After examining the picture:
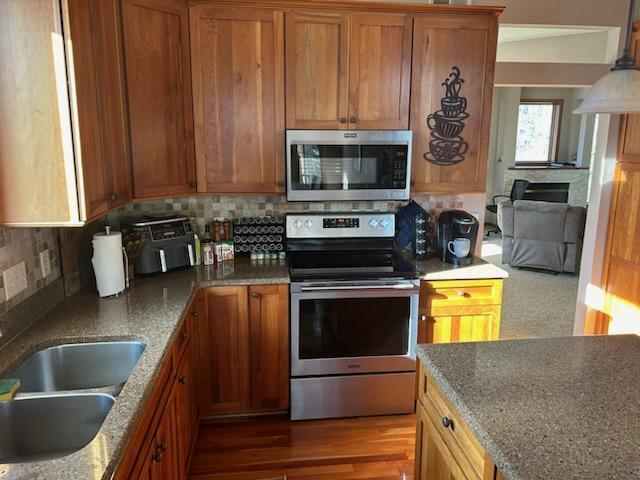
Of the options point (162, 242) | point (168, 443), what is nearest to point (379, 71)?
point (162, 242)

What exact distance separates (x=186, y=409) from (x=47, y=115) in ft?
4.45

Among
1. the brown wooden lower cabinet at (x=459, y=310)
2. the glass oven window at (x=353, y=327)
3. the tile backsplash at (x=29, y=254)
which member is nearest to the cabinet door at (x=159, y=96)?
the tile backsplash at (x=29, y=254)

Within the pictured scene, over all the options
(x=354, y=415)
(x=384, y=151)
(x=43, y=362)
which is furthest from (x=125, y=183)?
(x=354, y=415)

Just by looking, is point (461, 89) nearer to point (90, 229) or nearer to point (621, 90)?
point (621, 90)

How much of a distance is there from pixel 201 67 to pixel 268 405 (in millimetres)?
1886

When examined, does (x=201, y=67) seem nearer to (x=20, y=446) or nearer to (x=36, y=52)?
(x=36, y=52)

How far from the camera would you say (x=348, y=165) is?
2.75 meters

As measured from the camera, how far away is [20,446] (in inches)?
56.9

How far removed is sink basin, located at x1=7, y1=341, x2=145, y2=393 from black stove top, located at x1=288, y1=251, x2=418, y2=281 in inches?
40.0

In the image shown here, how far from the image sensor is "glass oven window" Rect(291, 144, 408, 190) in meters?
2.71

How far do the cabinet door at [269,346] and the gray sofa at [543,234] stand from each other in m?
4.11

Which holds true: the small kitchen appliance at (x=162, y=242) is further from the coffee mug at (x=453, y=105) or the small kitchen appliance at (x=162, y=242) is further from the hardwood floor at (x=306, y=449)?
the coffee mug at (x=453, y=105)

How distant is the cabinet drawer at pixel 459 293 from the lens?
8.91 feet

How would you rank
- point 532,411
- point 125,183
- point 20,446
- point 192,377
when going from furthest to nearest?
point 192,377 < point 125,183 < point 20,446 < point 532,411
